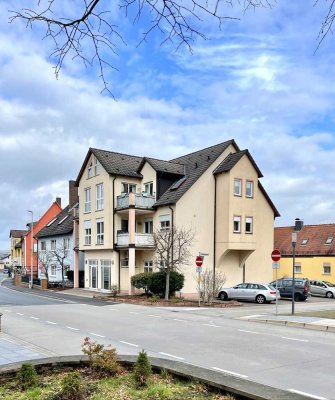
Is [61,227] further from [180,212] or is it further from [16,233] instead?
[16,233]

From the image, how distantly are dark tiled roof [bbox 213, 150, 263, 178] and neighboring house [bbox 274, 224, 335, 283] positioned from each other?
15.0 meters

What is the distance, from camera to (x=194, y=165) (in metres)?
36.7

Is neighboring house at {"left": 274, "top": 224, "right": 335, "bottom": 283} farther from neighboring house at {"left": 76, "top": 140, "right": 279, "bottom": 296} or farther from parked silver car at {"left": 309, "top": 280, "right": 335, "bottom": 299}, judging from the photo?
neighboring house at {"left": 76, "top": 140, "right": 279, "bottom": 296}

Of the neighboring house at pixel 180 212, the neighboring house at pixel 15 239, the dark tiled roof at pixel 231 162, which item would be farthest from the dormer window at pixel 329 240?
the neighboring house at pixel 15 239

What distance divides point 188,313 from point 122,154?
2085 cm

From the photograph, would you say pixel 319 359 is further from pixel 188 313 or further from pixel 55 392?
pixel 188 313

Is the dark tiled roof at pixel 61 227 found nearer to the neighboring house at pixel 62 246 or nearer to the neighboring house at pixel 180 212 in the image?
the neighboring house at pixel 62 246

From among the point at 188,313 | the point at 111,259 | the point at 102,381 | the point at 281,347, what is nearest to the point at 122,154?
the point at 111,259

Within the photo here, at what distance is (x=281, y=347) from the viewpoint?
12016 millimetres

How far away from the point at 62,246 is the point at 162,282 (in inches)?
846

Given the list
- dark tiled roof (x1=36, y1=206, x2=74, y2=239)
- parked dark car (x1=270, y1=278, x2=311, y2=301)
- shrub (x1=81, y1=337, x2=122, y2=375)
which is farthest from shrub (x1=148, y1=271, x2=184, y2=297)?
shrub (x1=81, y1=337, x2=122, y2=375)

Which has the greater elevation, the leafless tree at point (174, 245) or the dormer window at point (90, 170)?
the dormer window at point (90, 170)

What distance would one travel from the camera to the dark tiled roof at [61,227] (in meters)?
47.5

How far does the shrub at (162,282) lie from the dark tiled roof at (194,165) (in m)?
5.66
